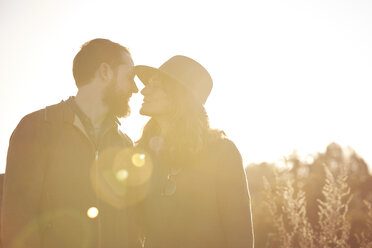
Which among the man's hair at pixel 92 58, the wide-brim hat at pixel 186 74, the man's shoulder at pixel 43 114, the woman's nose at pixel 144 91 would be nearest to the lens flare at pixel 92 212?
the man's shoulder at pixel 43 114

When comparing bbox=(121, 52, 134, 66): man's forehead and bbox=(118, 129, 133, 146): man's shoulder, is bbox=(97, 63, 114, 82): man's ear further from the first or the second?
bbox=(118, 129, 133, 146): man's shoulder

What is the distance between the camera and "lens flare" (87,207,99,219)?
10.1ft

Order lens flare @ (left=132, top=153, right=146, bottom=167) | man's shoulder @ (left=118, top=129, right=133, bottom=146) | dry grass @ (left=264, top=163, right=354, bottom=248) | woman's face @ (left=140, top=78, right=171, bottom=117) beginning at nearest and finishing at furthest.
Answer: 1. man's shoulder @ (left=118, top=129, right=133, bottom=146)
2. lens flare @ (left=132, top=153, right=146, bottom=167)
3. woman's face @ (left=140, top=78, right=171, bottom=117)
4. dry grass @ (left=264, top=163, right=354, bottom=248)

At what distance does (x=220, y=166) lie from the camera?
327 centimetres

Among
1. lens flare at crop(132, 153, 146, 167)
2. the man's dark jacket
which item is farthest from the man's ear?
lens flare at crop(132, 153, 146, 167)

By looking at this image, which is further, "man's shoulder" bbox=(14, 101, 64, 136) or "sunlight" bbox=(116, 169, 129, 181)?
"sunlight" bbox=(116, 169, 129, 181)

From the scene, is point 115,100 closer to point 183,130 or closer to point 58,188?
point 183,130

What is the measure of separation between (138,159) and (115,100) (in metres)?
0.66

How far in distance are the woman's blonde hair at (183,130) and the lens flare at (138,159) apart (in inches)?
6.8

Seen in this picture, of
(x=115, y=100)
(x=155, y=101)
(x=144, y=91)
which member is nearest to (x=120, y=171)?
(x=115, y=100)

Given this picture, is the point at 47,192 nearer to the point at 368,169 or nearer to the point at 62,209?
the point at 62,209

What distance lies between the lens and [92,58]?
3.47 metres

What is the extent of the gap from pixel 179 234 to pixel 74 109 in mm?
1436

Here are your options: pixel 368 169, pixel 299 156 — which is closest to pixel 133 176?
pixel 368 169
